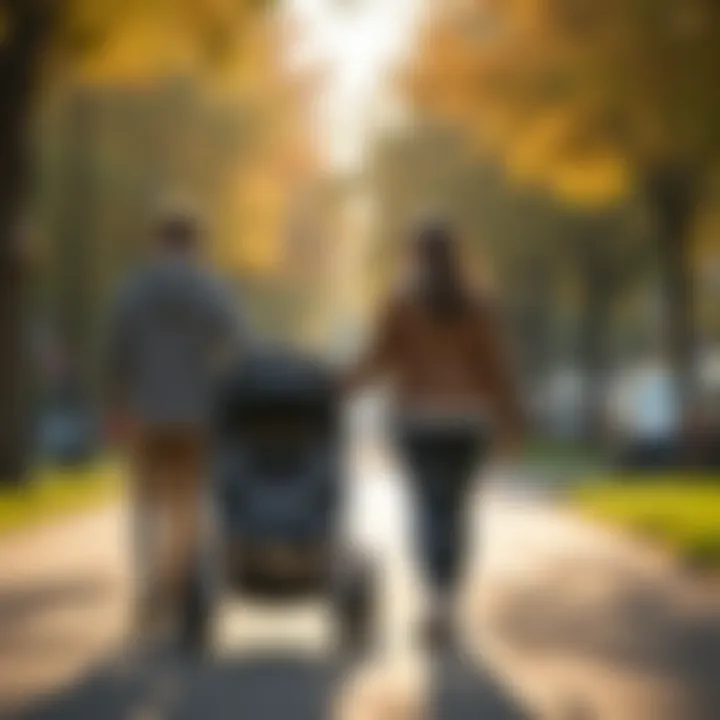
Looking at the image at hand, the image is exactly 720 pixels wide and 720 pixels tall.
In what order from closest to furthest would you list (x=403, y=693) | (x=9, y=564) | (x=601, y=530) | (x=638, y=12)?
(x=403, y=693)
(x=9, y=564)
(x=601, y=530)
(x=638, y=12)

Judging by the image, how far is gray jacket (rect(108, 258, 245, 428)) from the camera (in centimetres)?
938

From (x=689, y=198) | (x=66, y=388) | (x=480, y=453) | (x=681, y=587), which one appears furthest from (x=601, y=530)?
(x=66, y=388)

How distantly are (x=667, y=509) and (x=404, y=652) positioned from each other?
32.9 feet

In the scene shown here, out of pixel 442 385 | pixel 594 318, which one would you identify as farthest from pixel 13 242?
pixel 594 318

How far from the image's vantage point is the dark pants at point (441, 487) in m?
9.38

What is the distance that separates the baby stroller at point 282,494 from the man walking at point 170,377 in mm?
148

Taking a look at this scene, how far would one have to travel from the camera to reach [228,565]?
30.7ft

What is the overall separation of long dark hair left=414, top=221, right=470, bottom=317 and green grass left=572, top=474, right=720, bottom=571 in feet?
14.3

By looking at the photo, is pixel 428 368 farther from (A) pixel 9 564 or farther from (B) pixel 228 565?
(A) pixel 9 564

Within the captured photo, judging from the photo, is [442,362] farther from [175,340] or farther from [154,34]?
[154,34]

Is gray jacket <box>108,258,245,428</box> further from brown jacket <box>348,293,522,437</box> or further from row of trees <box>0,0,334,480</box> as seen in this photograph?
row of trees <box>0,0,334,480</box>

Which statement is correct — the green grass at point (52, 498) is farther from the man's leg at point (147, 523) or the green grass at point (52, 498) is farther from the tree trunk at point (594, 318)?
the tree trunk at point (594, 318)

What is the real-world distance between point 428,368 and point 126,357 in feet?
4.51

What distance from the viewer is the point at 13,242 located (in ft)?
78.1
